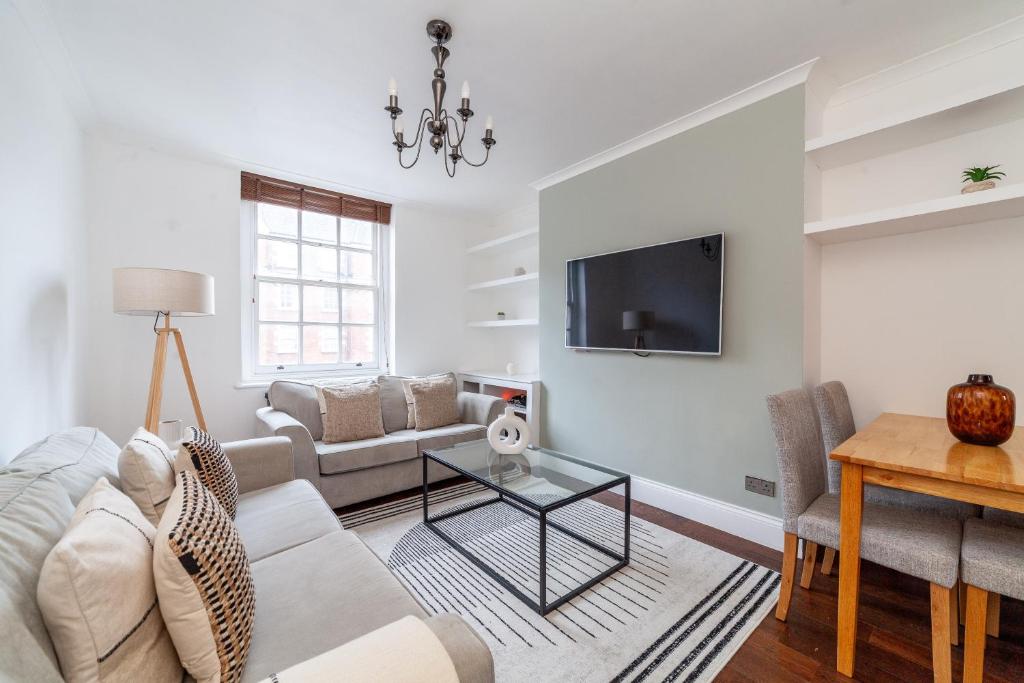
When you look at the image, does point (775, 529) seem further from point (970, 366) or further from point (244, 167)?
point (244, 167)

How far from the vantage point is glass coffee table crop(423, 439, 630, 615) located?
1.84 meters

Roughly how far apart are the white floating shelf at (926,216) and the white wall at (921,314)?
10 cm

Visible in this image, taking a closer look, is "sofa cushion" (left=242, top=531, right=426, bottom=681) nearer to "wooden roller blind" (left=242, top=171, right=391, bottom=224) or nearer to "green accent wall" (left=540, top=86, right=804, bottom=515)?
"green accent wall" (left=540, top=86, right=804, bottom=515)

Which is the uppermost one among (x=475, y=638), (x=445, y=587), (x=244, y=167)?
(x=244, y=167)

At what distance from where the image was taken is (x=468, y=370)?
451cm

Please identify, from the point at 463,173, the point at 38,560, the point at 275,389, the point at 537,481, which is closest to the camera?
the point at 38,560

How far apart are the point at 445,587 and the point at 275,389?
2.02m

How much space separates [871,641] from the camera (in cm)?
158

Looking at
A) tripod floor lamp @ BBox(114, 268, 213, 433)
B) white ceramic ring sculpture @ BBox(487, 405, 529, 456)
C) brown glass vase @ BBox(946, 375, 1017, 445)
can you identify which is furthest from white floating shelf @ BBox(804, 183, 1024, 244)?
tripod floor lamp @ BBox(114, 268, 213, 433)

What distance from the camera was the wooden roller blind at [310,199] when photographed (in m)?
3.36

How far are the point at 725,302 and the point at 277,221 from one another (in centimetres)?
354

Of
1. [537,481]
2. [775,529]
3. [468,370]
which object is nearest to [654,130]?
[537,481]

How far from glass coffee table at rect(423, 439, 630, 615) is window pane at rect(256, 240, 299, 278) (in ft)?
7.34

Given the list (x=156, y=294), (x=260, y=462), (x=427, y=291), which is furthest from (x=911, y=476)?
(x=427, y=291)
